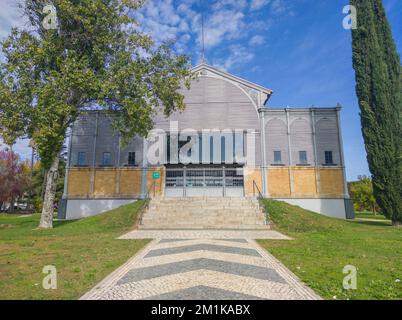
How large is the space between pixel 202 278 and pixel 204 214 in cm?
958

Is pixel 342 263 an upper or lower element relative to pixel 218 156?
lower

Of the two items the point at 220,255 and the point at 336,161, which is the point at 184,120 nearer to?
the point at 336,161

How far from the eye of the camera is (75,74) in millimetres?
11891

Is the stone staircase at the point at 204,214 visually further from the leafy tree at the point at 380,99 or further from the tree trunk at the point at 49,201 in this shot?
the leafy tree at the point at 380,99

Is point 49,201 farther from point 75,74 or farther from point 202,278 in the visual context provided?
point 202,278

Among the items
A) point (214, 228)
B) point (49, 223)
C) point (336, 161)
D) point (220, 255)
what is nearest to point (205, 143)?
point (214, 228)

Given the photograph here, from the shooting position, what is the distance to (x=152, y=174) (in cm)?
2102

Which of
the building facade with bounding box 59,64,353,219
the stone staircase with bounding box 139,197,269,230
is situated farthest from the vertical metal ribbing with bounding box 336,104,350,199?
the stone staircase with bounding box 139,197,269,230

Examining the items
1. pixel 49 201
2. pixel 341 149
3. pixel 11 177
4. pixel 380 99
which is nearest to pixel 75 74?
pixel 49 201

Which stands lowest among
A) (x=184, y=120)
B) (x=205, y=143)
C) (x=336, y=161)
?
(x=336, y=161)

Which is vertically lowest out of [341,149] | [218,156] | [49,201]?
[49,201]

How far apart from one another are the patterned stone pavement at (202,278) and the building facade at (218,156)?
13.4 m
